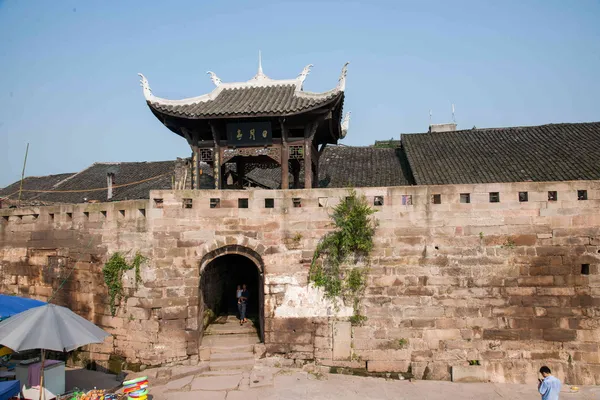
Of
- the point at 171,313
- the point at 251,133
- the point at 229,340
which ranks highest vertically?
the point at 251,133

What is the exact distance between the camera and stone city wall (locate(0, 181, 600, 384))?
953cm

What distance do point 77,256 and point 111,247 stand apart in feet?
5.05

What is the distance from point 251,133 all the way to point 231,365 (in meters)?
6.09

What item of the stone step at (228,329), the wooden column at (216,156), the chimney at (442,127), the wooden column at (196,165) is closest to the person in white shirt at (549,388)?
the stone step at (228,329)

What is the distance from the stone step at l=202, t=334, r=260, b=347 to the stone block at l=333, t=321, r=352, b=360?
1913mm

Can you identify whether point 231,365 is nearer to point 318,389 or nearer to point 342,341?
point 318,389

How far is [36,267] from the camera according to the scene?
12.6 metres

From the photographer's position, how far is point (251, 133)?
12.1 m

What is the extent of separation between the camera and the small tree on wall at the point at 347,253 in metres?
9.72

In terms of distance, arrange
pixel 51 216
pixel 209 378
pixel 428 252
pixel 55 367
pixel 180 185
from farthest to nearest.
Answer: pixel 180 185
pixel 51 216
pixel 428 252
pixel 209 378
pixel 55 367

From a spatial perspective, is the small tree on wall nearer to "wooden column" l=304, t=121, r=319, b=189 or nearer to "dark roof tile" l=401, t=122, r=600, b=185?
"wooden column" l=304, t=121, r=319, b=189

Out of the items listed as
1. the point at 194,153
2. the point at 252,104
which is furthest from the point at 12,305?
the point at 252,104

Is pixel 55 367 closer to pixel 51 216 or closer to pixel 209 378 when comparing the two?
pixel 209 378

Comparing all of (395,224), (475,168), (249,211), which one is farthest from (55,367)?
(475,168)
